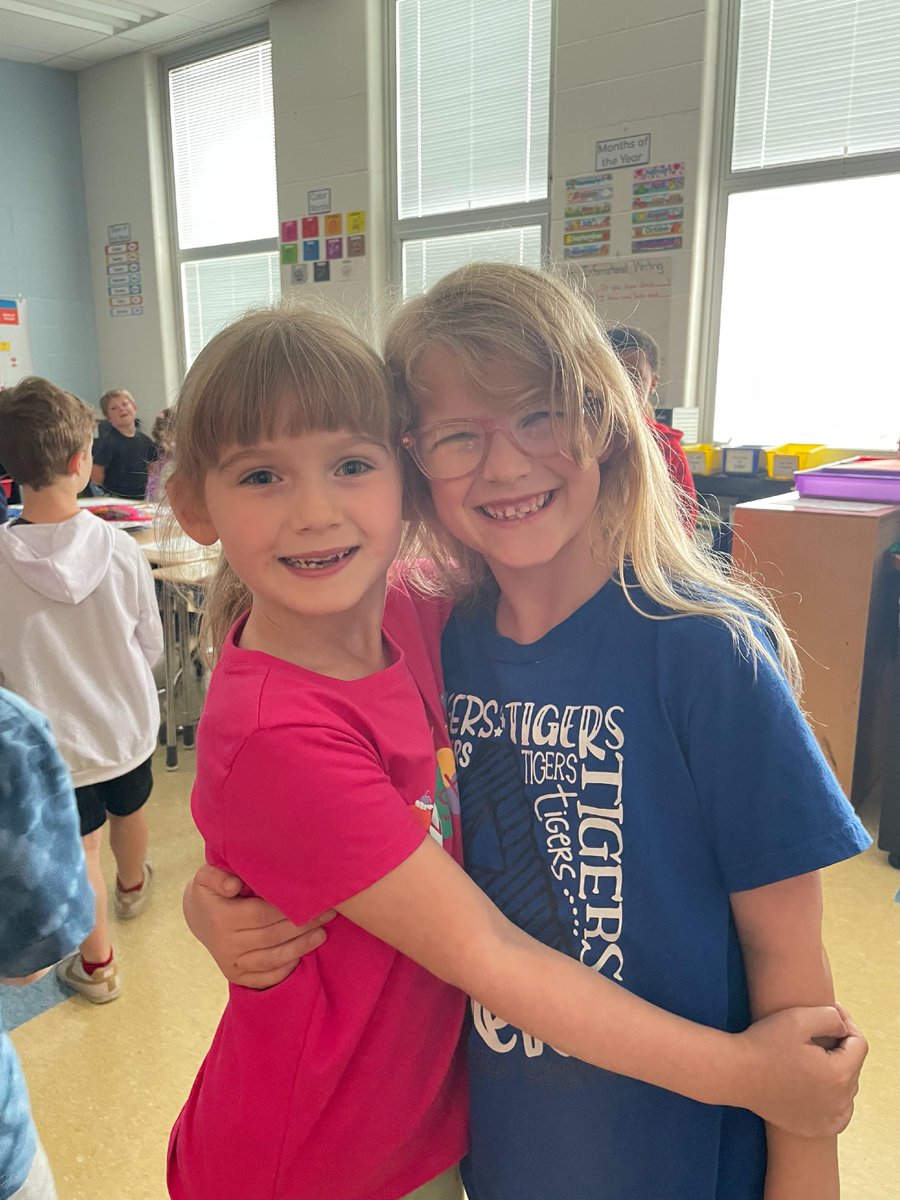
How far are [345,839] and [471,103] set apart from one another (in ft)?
15.5

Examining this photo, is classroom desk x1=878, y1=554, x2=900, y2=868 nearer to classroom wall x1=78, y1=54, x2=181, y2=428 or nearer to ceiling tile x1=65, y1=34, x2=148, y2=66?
classroom wall x1=78, y1=54, x2=181, y2=428

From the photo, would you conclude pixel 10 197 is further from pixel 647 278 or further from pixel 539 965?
pixel 539 965

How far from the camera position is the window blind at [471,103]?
4.29 m

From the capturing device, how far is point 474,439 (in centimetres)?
75

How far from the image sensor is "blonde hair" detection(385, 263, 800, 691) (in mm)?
721

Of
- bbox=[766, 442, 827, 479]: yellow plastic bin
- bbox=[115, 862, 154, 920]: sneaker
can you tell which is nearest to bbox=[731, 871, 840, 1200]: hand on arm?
bbox=[115, 862, 154, 920]: sneaker

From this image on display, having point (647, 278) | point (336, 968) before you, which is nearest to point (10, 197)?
point (647, 278)

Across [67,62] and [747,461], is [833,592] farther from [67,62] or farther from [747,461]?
[67,62]

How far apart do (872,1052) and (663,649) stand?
5.17 feet

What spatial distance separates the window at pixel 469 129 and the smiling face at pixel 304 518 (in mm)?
3820

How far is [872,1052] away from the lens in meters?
1.80

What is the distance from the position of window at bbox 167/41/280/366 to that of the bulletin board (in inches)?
42.4

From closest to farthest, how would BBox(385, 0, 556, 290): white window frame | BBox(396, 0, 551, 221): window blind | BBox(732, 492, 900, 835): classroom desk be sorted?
BBox(732, 492, 900, 835): classroom desk
BBox(396, 0, 551, 221): window blind
BBox(385, 0, 556, 290): white window frame

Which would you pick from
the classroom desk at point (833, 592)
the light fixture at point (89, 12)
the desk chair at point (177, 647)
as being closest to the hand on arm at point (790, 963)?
the classroom desk at point (833, 592)
